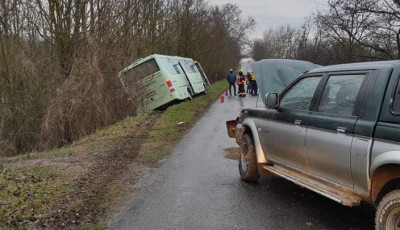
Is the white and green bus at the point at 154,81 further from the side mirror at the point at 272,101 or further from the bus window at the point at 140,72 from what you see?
the side mirror at the point at 272,101

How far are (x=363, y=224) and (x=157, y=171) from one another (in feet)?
12.4

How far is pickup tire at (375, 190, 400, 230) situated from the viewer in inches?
152

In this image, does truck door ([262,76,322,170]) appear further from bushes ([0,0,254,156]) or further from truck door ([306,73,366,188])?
bushes ([0,0,254,156])

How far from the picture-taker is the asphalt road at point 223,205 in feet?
16.5

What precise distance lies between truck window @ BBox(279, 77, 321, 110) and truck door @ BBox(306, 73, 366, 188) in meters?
0.24

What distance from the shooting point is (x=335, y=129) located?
460 cm

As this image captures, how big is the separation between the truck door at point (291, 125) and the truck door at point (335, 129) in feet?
0.61

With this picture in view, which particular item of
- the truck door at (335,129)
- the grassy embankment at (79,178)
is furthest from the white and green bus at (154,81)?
the truck door at (335,129)

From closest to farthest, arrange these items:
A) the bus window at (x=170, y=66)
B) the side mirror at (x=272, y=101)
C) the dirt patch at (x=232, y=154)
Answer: the side mirror at (x=272, y=101), the dirt patch at (x=232, y=154), the bus window at (x=170, y=66)

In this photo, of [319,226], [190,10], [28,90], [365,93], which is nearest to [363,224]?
[319,226]

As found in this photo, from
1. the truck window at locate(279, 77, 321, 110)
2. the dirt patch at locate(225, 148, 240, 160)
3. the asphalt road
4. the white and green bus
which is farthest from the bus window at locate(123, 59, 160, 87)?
the truck window at locate(279, 77, 321, 110)

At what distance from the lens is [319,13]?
26422mm

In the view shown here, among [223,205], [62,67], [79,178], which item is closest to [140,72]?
[62,67]

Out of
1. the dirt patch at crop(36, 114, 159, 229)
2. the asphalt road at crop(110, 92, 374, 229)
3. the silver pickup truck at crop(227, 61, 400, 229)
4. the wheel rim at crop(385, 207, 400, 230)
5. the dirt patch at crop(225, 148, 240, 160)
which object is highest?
the silver pickup truck at crop(227, 61, 400, 229)
